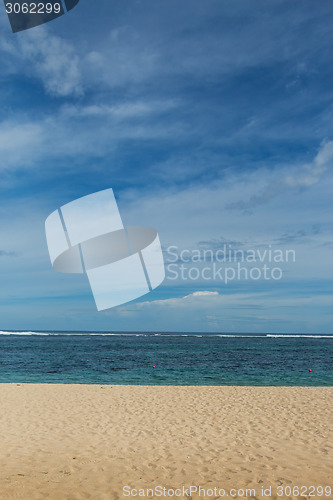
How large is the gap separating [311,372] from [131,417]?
83.7 feet

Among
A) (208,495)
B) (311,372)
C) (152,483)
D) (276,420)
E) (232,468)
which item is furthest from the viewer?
(311,372)

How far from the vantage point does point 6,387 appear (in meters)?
20.7

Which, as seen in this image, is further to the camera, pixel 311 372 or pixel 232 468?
pixel 311 372

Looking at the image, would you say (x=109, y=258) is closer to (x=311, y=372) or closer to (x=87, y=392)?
(x=87, y=392)

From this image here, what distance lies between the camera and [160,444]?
975 cm

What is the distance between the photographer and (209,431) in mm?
11250

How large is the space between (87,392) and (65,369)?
15.8 meters

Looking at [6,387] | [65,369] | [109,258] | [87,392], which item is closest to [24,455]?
[109,258]

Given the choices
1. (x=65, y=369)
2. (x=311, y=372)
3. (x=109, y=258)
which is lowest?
(x=311, y=372)

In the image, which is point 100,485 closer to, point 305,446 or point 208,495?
point 208,495

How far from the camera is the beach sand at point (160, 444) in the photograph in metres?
6.93

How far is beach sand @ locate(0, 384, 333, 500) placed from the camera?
6926 millimetres

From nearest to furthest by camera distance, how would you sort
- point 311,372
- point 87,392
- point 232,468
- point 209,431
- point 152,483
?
1. point 152,483
2. point 232,468
3. point 209,431
4. point 87,392
5. point 311,372

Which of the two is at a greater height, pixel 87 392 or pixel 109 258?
pixel 109 258
